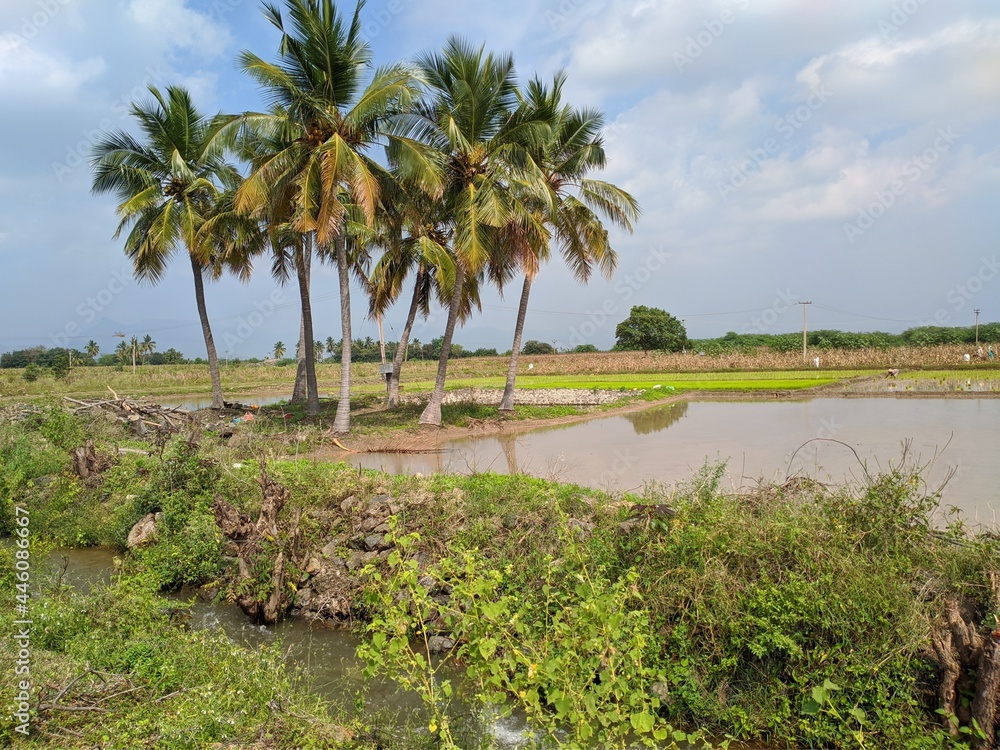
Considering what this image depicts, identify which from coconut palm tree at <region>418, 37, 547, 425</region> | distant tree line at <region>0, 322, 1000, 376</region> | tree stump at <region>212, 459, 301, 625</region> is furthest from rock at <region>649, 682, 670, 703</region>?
distant tree line at <region>0, 322, 1000, 376</region>

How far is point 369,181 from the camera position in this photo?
12812 millimetres

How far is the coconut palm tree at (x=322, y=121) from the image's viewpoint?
12719mm

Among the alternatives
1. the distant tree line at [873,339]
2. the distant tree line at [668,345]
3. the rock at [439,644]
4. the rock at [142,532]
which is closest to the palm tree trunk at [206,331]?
the rock at [142,532]

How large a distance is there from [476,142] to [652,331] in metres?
37.9

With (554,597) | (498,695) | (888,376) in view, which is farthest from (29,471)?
(888,376)

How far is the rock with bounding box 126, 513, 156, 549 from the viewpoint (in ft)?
26.0

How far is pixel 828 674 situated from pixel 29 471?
1204cm

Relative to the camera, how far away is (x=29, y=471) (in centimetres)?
1045

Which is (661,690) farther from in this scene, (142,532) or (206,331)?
(206,331)

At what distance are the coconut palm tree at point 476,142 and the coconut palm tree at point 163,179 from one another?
6476mm

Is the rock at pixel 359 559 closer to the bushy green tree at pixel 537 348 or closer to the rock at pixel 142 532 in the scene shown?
the rock at pixel 142 532

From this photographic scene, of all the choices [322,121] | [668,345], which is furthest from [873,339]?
[322,121]

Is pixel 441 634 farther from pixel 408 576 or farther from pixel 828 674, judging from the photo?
pixel 828 674

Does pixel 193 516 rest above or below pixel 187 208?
below
